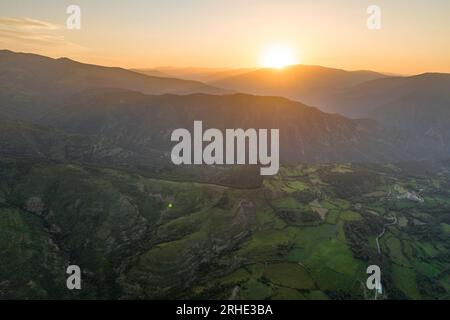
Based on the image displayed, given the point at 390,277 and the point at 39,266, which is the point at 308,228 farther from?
the point at 39,266

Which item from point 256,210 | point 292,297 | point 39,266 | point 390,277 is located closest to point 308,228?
point 256,210

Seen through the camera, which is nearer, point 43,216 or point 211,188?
point 43,216

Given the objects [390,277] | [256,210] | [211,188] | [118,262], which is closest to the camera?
[390,277]

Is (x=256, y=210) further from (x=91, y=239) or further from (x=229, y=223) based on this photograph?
(x=91, y=239)

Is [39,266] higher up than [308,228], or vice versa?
[308,228]
